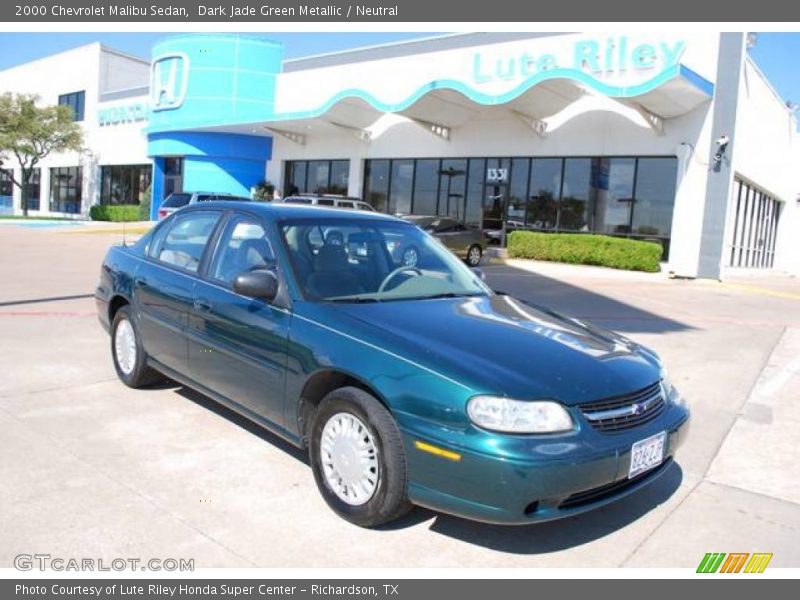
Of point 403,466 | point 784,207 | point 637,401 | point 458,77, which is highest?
point 458,77

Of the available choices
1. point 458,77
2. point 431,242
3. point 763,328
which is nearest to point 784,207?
point 458,77

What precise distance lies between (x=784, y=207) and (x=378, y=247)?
32.5 m

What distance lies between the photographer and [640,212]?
20.4 m

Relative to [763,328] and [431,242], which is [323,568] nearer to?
[431,242]

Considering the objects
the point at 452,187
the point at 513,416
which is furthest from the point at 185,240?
the point at 452,187

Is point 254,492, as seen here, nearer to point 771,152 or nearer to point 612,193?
point 612,193

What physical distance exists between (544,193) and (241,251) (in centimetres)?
1860

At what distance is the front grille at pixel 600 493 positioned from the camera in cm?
329

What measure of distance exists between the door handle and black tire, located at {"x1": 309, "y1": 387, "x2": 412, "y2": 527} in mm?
1325

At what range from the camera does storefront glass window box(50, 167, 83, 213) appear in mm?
42500

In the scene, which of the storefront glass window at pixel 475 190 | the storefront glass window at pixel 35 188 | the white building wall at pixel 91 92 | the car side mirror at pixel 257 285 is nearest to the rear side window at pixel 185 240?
the car side mirror at pixel 257 285

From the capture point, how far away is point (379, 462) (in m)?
3.40

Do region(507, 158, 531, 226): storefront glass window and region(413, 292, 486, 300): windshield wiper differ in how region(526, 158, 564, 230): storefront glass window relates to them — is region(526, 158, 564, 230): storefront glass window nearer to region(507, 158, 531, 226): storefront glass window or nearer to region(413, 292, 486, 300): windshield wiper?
region(507, 158, 531, 226): storefront glass window
